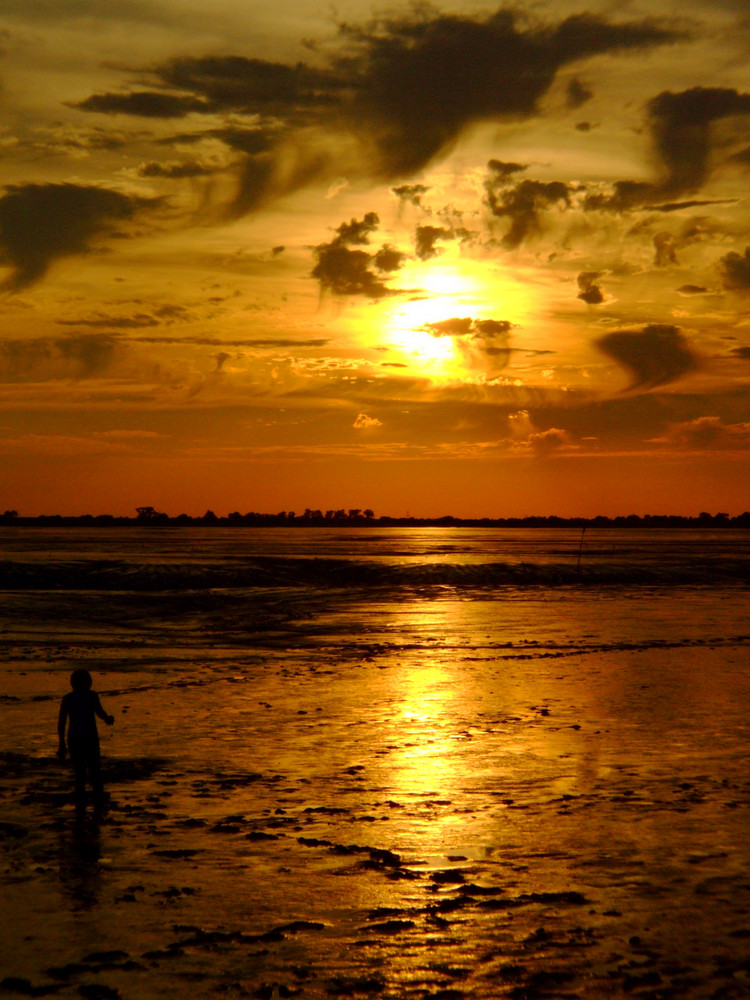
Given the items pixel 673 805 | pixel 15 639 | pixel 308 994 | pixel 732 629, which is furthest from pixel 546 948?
pixel 732 629

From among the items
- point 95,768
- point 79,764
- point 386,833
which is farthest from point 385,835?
point 79,764

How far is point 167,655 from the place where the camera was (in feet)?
82.4

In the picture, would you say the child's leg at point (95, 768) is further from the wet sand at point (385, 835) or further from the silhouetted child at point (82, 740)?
the wet sand at point (385, 835)

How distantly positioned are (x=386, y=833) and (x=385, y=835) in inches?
2.8

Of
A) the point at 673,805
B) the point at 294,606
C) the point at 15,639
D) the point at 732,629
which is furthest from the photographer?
the point at 294,606

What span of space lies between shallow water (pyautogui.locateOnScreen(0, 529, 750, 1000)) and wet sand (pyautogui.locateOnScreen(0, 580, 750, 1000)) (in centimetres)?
3

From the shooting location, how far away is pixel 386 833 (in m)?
10.2

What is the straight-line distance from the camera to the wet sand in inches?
284

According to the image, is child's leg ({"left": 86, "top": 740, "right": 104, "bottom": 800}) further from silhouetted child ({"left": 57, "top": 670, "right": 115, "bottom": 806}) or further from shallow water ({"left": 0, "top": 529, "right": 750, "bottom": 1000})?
shallow water ({"left": 0, "top": 529, "right": 750, "bottom": 1000})

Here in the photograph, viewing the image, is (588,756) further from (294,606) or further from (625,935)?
(294,606)

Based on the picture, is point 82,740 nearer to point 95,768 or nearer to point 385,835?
point 95,768

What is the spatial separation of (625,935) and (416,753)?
6334 millimetres

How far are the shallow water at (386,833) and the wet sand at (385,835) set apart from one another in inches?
1.3

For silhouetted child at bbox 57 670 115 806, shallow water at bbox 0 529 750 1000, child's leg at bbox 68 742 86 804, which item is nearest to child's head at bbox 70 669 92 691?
silhouetted child at bbox 57 670 115 806
